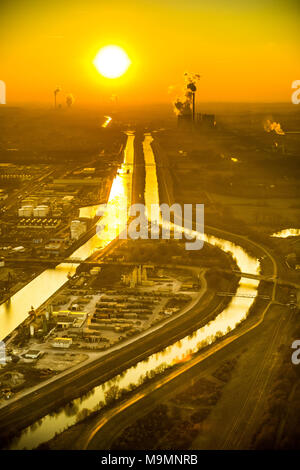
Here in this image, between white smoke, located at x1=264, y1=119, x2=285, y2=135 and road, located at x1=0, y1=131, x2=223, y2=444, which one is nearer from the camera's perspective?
road, located at x1=0, y1=131, x2=223, y2=444

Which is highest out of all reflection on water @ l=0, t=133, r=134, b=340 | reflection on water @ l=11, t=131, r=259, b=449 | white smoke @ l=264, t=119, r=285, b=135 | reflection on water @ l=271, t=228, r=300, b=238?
white smoke @ l=264, t=119, r=285, b=135

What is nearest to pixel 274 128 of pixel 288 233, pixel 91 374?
pixel 288 233

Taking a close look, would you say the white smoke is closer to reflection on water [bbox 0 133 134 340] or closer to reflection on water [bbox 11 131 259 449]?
reflection on water [bbox 0 133 134 340]

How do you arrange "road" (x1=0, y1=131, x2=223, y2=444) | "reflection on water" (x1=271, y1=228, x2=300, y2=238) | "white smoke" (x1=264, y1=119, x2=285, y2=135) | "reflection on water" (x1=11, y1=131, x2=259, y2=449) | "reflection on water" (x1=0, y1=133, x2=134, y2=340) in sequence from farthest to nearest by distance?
"white smoke" (x1=264, y1=119, x2=285, y2=135)
"reflection on water" (x1=271, y1=228, x2=300, y2=238)
"reflection on water" (x1=0, y1=133, x2=134, y2=340)
"road" (x1=0, y1=131, x2=223, y2=444)
"reflection on water" (x1=11, y1=131, x2=259, y2=449)

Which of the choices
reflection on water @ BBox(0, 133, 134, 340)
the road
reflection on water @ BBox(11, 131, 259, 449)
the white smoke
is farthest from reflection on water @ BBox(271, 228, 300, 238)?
the white smoke

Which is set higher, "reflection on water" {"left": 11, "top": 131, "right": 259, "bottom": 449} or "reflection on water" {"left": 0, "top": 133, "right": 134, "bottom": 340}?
"reflection on water" {"left": 0, "top": 133, "right": 134, "bottom": 340}

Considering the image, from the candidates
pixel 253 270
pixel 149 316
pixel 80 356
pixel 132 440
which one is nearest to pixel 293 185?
pixel 253 270

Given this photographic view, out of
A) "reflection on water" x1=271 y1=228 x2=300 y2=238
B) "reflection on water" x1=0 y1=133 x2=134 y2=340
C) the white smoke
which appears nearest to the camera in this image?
"reflection on water" x1=0 y1=133 x2=134 y2=340
